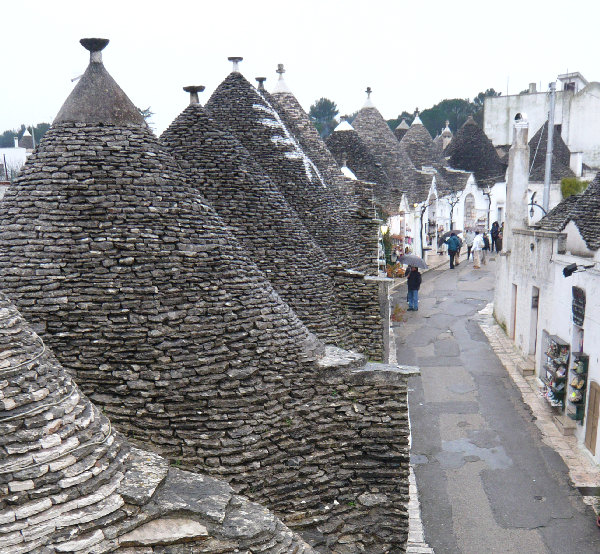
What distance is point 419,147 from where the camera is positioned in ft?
130

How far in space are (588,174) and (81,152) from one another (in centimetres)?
3941

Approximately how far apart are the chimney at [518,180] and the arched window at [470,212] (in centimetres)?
2607

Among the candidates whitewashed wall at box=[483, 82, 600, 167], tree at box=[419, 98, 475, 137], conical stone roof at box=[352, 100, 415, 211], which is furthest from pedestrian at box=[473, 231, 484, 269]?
tree at box=[419, 98, 475, 137]

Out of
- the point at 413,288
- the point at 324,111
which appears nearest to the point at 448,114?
the point at 324,111

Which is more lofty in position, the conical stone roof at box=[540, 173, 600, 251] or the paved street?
the conical stone roof at box=[540, 173, 600, 251]

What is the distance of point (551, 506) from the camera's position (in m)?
10.6

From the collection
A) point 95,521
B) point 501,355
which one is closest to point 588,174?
point 501,355

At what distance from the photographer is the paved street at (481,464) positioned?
980 cm

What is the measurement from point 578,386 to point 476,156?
3642 cm


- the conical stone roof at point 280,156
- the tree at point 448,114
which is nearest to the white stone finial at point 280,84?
the conical stone roof at point 280,156

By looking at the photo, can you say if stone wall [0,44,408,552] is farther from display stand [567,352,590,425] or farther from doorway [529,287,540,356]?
doorway [529,287,540,356]

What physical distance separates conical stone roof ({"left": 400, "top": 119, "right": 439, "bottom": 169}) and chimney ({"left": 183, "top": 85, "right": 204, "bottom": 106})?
97.3 feet

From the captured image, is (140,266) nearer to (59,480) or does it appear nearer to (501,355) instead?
(59,480)

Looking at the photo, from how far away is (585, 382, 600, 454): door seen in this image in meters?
11.8
